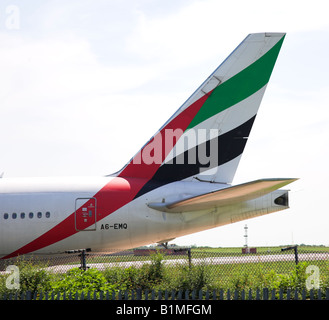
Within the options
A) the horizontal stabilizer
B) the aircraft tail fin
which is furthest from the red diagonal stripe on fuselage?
the horizontal stabilizer

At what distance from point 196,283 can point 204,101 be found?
850 cm

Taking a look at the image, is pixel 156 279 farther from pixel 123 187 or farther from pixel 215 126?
pixel 215 126

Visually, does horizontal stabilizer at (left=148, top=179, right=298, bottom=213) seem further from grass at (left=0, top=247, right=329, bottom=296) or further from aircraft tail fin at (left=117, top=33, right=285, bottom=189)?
grass at (left=0, top=247, right=329, bottom=296)

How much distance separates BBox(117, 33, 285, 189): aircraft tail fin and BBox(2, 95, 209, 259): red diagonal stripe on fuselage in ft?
0.13

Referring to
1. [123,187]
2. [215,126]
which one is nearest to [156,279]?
[123,187]

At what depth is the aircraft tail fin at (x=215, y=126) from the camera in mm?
21562

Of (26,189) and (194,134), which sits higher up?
(194,134)

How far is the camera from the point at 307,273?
14727 mm

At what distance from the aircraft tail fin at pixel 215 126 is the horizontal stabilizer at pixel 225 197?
143cm

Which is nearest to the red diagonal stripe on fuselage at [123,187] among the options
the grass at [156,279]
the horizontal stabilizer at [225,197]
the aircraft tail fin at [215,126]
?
the aircraft tail fin at [215,126]
